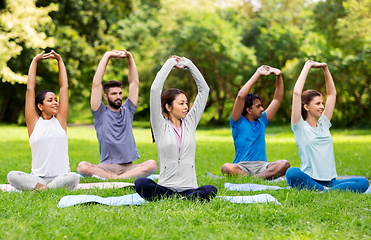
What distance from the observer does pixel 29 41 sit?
48.4 ft

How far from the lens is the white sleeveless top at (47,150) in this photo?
4.91 meters

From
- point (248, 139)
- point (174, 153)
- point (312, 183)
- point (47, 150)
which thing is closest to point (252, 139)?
point (248, 139)

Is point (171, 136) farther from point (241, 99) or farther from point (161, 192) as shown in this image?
point (241, 99)

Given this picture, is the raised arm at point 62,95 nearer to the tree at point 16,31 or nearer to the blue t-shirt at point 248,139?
the blue t-shirt at point 248,139

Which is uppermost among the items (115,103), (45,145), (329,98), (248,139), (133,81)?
(133,81)

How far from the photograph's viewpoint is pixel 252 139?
6.24m

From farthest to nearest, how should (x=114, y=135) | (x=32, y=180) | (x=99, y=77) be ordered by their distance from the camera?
(x=114, y=135) → (x=99, y=77) → (x=32, y=180)

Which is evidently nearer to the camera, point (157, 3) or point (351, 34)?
point (351, 34)

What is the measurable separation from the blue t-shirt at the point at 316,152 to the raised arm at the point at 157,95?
7.31 feet

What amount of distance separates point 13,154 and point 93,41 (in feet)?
49.9

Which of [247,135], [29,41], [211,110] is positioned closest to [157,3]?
[211,110]

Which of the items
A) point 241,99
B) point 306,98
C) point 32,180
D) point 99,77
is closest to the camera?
point 32,180

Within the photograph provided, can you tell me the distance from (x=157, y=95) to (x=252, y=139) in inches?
111

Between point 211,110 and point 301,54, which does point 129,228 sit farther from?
point 211,110
